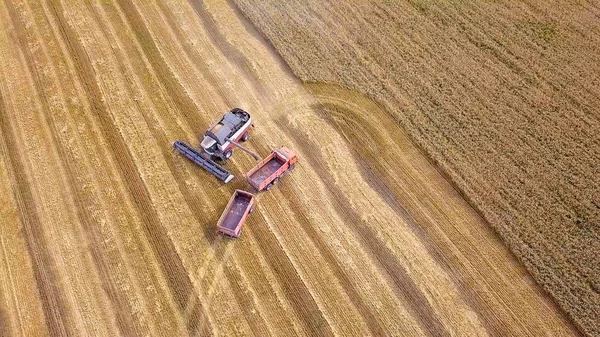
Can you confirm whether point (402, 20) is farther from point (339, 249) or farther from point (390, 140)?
point (339, 249)

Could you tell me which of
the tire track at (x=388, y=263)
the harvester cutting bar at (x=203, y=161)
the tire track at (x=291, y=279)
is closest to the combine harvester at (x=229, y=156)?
the harvester cutting bar at (x=203, y=161)

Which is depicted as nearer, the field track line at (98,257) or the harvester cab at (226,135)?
the field track line at (98,257)

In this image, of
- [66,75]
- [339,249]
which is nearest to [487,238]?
[339,249]

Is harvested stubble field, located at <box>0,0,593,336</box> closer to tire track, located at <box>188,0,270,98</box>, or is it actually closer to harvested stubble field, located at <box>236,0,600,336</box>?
tire track, located at <box>188,0,270,98</box>

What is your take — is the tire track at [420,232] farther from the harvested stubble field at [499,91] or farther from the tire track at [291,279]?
the tire track at [291,279]

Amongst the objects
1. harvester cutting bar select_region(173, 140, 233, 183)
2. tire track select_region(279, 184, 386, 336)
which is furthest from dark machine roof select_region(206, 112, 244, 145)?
tire track select_region(279, 184, 386, 336)

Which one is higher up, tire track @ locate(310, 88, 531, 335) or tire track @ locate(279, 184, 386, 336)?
tire track @ locate(310, 88, 531, 335)
